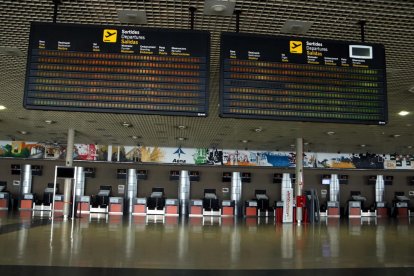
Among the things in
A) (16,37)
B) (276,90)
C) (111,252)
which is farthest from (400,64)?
(16,37)

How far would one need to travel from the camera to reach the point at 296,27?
6.06m

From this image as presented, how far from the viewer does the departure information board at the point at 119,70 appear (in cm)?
521

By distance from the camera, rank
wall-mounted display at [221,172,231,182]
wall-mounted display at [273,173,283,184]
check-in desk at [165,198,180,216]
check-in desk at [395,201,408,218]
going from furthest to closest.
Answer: check-in desk at [395,201,408,218], wall-mounted display at [273,173,283,184], wall-mounted display at [221,172,231,182], check-in desk at [165,198,180,216]

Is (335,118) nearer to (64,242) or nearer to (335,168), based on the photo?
(64,242)

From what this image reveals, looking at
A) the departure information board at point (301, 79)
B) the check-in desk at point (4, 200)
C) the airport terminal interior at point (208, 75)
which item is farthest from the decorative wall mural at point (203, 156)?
the departure information board at point (301, 79)

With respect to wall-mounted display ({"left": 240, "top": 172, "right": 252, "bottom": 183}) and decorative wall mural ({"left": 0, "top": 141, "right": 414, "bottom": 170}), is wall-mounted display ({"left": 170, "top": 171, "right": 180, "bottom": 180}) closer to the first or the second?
decorative wall mural ({"left": 0, "top": 141, "right": 414, "bottom": 170})

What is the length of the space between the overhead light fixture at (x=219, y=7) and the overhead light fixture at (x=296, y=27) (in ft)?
2.81

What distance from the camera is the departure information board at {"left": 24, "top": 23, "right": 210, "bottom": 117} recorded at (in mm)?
5215

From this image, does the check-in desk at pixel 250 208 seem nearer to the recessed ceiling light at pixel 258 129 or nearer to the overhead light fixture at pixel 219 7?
the recessed ceiling light at pixel 258 129

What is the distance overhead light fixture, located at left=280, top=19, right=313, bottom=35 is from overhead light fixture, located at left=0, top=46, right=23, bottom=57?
470 cm

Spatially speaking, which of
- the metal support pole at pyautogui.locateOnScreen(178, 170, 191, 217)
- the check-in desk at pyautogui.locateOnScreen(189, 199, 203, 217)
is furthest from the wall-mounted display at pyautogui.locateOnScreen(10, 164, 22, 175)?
the check-in desk at pyautogui.locateOnScreen(189, 199, 203, 217)

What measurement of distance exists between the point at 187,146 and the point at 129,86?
17106 millimetres

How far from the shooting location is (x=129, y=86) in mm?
→ 5352

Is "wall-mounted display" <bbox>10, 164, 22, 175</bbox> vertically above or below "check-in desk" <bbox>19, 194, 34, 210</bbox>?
above
